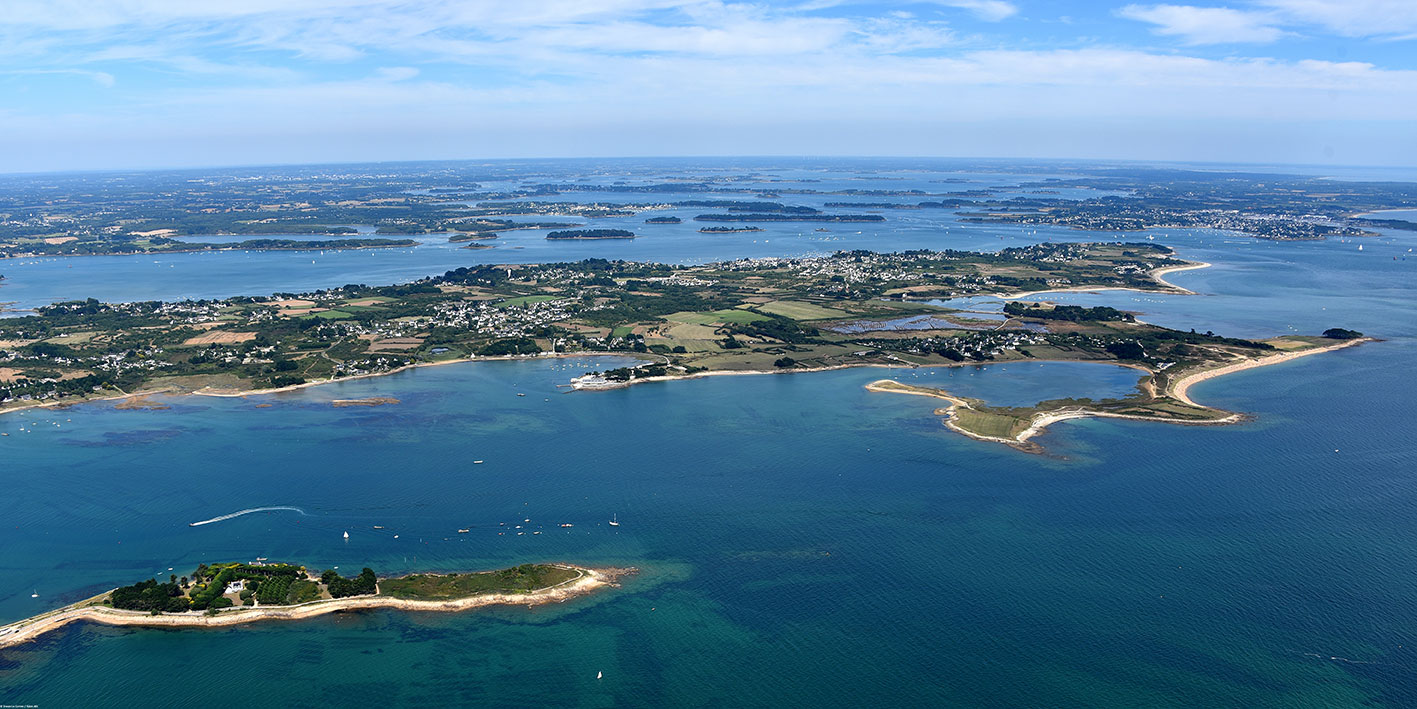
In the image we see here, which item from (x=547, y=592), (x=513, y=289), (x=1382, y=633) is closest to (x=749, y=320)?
(x=513, y=289)

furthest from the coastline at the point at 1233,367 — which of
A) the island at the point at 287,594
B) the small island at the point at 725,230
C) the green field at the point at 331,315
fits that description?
the small island at the point at 725,230

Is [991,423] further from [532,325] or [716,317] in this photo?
[532,325]

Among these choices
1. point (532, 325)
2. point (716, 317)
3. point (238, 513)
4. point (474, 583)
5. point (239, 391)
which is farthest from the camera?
point (716, 317)

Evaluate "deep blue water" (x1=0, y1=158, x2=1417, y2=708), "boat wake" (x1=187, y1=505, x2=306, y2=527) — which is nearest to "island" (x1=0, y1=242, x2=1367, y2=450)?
"deep blue water" (x1=0, y1=158, x2=1417, y2=708)

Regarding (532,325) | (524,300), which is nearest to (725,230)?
(524,300)

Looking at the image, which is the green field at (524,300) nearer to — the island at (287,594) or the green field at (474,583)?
the island at (287,594)

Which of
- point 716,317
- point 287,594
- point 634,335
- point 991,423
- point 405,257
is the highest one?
point 405,257
